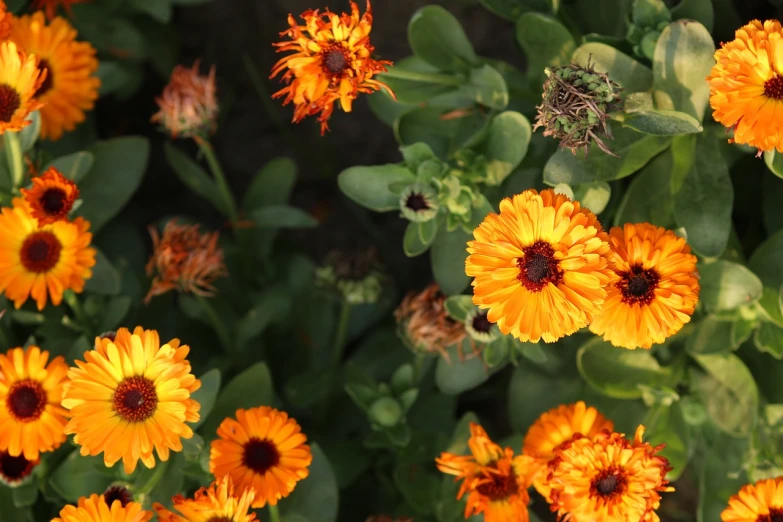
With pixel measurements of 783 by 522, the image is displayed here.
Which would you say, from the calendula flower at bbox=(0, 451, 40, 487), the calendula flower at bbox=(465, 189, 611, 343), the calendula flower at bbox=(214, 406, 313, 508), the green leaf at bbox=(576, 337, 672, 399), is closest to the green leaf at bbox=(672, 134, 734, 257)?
the green leaf at bbox=(576, 337, 672, 399)

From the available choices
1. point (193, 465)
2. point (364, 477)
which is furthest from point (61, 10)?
point (364, 477)

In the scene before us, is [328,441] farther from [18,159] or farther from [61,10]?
[61,10]

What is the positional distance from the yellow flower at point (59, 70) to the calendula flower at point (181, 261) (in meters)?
0.41

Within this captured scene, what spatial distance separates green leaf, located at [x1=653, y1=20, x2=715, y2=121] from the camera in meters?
1.64

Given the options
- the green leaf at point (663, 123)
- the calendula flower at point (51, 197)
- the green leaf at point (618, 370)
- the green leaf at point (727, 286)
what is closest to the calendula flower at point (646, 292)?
the green leaf at point (663, 123)

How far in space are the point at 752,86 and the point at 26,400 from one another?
151 centimetres

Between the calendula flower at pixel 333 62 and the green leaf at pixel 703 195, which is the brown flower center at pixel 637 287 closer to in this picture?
the green leaf at pixel 703 195

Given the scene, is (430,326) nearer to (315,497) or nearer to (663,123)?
(315,497)

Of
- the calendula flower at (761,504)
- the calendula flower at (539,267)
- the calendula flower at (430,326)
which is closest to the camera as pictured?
the calendula flower at (539,267)

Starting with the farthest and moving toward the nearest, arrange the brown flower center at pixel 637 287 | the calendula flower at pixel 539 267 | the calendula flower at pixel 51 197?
1. the calendula flower at pixel 51 197
2. the brown flower center at pixel 637 287
3. the calendula flower at pixel 539 267

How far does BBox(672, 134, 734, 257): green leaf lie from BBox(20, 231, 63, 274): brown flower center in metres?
1.36

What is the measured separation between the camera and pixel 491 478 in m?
1.71

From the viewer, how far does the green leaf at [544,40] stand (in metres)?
1.81

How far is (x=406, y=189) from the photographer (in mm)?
1694
